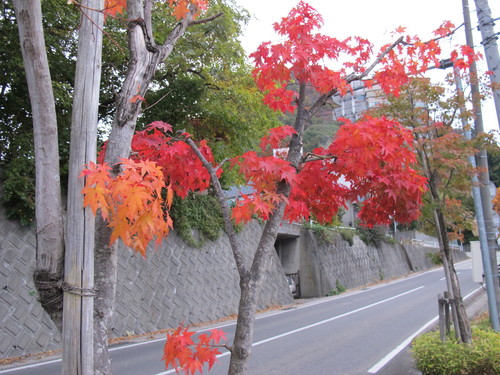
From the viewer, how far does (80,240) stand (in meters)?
2.20

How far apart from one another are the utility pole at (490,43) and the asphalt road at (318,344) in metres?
4.87

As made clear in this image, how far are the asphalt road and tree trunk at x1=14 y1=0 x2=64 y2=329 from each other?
5.56 metres

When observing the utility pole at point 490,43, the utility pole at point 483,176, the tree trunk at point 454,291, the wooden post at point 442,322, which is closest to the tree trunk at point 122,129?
the utility pole at point 490,43

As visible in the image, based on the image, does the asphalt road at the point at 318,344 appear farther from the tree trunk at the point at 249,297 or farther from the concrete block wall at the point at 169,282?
the tree trunk at the point at 249,297

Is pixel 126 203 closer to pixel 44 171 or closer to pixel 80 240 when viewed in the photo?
pixel 80 240

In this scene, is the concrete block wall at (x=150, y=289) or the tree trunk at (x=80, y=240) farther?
the concrete block wall at (x=150, y=289)

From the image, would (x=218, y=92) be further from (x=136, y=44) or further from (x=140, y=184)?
(x=140, y=184)

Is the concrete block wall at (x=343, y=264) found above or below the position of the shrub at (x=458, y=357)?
below

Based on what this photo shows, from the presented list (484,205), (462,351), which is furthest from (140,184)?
(484,205)

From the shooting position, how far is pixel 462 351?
18.6ft

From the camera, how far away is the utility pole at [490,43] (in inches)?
219

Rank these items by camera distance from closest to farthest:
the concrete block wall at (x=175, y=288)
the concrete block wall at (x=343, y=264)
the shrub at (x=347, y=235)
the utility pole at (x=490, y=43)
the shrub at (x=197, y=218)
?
the utility pole at (x=490, y=43)
the concrete block wall at (x=175, y=288)
the shrub at (x=197, y=218)
the concrete block wall at (x=343, y=264)
the shrub at (x=347, y=235)

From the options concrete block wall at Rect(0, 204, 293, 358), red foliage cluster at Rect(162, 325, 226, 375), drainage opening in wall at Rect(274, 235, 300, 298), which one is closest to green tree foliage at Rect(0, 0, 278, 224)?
concrete block wall at Rect(0, 204, 293, 358)

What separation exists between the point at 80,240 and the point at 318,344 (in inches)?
319
